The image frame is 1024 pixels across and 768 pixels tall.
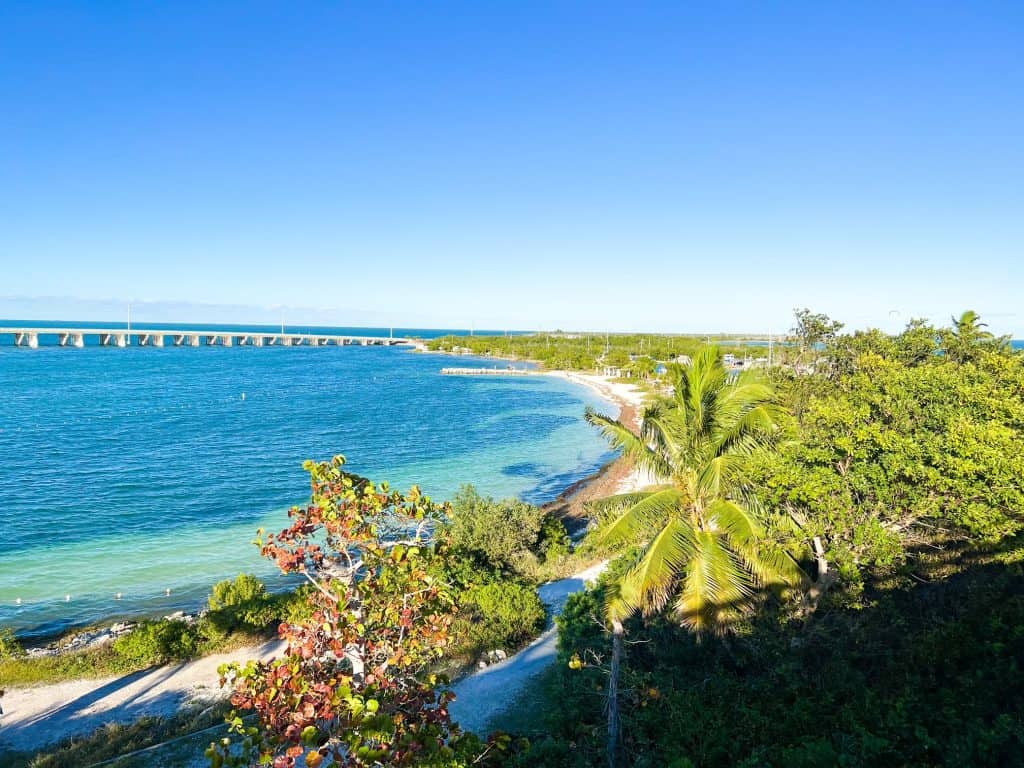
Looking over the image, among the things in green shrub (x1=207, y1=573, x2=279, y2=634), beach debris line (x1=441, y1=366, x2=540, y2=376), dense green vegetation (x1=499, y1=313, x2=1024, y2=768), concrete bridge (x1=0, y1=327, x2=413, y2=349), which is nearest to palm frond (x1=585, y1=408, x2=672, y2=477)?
dense green vegetation (x1=499, y1=313, x2=1024, y2=768)

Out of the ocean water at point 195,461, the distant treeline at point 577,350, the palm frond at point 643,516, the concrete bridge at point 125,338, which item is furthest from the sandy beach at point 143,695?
the concrete bridge at point 125,338

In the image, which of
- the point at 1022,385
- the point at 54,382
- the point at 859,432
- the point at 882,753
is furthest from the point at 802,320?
the point at 54,382

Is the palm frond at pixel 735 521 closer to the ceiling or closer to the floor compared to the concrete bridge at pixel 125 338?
closer to the floor

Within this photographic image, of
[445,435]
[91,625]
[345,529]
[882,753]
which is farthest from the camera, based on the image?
[445,435]

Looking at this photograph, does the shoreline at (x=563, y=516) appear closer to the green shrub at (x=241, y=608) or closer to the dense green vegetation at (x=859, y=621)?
the green shrub at (x=241, y=608)

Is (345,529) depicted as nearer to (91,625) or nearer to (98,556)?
(91,625)

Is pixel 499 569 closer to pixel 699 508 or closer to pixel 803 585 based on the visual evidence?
pixel 699 508

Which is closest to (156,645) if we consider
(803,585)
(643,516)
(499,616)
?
(499,616)
